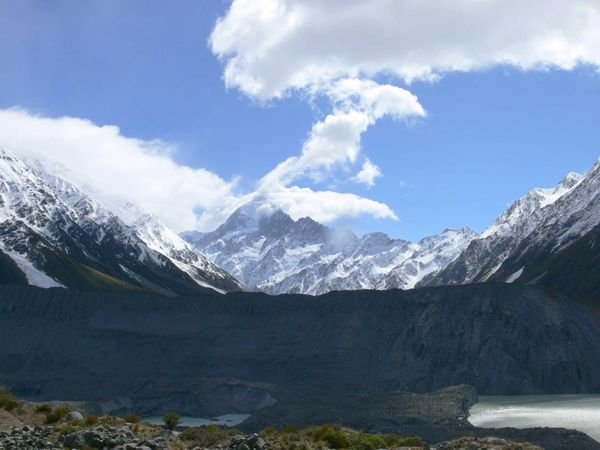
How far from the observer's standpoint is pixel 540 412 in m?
73.8

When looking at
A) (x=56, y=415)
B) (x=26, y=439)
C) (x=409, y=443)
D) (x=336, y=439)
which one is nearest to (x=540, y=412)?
(x=409, y=443)

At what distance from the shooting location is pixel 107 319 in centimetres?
12444

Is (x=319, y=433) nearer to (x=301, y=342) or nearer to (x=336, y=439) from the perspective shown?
(x=336, y=439)

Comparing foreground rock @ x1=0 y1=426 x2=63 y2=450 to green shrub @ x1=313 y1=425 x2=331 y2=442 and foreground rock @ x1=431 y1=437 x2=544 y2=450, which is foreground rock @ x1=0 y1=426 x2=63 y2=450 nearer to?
green shrub @ x1=313 y1=425 x2=331 y2=442

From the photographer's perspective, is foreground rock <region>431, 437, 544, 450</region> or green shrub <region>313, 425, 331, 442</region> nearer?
foreground rock <region>431, 437, 544, 450</region>

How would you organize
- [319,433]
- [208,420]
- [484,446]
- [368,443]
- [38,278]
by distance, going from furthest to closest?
[38,278], [208,420], [319,433], [368,443], [484,446]

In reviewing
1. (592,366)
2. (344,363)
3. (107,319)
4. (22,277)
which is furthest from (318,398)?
(22,277)

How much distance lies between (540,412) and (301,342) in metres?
44.4

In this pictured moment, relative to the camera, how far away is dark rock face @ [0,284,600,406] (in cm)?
9719

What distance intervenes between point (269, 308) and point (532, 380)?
41586 mm

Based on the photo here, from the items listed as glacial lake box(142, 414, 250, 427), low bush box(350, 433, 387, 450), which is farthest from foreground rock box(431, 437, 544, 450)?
glacial lake box(142, 414, 250, 427)

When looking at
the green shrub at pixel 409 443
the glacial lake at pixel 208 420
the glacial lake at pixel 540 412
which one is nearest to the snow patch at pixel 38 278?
the glacial lake at pixel 208 420

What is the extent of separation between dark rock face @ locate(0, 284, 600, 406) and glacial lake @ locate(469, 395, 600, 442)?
6.31m

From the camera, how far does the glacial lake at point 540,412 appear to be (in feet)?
211
